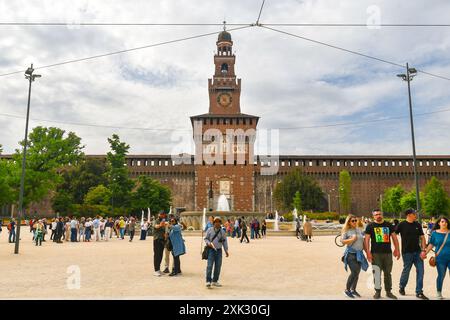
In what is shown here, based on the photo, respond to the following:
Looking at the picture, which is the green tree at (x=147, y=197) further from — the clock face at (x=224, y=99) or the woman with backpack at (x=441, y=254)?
the woman with backpack at (x=441, y=254)

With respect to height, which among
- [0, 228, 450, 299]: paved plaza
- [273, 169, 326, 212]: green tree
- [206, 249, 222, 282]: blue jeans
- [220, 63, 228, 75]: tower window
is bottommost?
[0, 228, 450, 299]: paved plaza

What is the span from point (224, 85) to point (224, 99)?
2.36 metres

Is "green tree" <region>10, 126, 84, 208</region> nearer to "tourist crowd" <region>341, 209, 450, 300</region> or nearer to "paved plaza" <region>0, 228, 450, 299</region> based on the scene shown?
"paved plaza" <region>0, 228, 450, 299</region>

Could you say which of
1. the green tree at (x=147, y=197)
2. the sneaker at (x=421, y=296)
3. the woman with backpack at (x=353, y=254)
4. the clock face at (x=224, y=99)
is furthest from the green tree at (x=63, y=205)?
the sneaker at (x=421, y=296)

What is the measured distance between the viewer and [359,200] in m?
70.6

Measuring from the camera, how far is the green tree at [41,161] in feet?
137

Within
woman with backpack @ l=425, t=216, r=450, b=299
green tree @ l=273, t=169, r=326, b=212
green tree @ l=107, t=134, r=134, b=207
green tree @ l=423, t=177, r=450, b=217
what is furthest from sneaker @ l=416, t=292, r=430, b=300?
green tree @ l=423, t=177, r=450, b=217

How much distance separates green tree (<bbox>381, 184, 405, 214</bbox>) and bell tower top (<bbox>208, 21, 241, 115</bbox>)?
28037mm

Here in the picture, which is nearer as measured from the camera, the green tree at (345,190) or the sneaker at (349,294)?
the sneaker at (349,294)

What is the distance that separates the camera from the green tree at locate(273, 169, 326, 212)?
62438 mm

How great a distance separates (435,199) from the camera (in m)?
63.5

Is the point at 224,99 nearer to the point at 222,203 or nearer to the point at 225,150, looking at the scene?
the point at 225,150

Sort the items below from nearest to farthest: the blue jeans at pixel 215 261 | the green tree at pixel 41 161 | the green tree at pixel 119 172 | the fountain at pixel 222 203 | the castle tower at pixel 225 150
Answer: the blue jeans at pixel 215 261 < the green tree at pixel 41 161 < the green tree at pixel 119 172 < the fountain at pixel 222 203 < the castle tower at pixel 225 150

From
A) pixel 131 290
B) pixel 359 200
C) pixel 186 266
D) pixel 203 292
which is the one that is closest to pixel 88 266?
pixel 186 266
